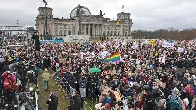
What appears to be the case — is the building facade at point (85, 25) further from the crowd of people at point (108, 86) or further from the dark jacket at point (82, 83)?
the dark jacket at point (82, 83)

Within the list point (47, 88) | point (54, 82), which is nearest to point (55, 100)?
point (47, 88)

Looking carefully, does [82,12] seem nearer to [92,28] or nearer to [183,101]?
[92,28]

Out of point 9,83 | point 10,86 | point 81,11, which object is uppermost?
point 81,11

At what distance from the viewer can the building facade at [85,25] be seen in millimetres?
113812

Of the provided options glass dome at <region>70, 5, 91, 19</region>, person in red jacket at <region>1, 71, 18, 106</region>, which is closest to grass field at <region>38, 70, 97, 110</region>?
person in red jacket at <region>1, 71, 18, 106</region>

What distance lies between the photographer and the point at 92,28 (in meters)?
120

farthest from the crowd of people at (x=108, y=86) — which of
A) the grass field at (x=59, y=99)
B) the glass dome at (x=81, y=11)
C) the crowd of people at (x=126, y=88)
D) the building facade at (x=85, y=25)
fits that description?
the glass dome at (x=81, y=11)

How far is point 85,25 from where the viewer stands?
118 meters

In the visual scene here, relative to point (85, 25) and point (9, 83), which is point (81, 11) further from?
point (9, 83)

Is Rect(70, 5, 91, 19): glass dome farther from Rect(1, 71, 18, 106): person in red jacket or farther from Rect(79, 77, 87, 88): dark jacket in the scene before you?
Rect(1, 71, 18, 106): person in red jacket

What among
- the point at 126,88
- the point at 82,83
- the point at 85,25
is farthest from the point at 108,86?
the point at 85,25

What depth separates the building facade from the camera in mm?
113812

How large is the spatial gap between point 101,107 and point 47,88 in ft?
27.2

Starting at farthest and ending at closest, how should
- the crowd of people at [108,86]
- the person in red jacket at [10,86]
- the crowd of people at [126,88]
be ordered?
the crowd of people at [126,88]
the crowd of people at [108,86]
the person in red jacket at [10,86]
